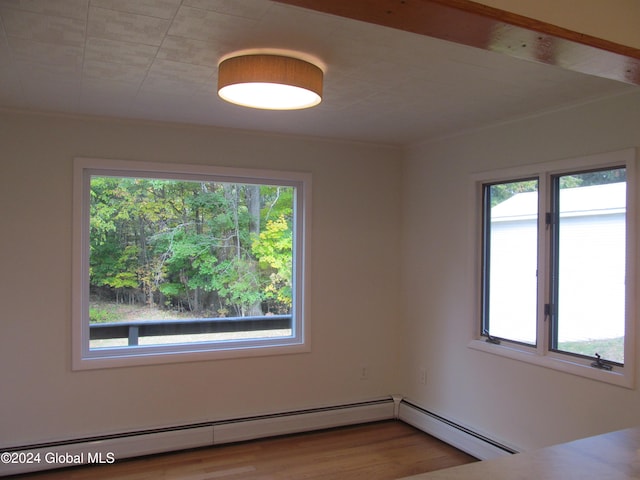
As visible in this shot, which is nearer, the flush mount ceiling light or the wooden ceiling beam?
the wooden ceiling beam

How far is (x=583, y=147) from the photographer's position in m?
2.93

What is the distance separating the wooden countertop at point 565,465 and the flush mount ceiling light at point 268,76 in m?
1.65

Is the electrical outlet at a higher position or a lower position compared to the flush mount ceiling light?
lower

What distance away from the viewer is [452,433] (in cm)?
376

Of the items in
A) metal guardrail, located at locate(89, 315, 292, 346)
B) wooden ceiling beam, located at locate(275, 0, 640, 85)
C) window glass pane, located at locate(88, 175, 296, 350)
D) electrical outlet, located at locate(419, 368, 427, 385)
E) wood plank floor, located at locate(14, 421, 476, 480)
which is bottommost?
wood plank floor, located at locate(14, 421, 476, 480)

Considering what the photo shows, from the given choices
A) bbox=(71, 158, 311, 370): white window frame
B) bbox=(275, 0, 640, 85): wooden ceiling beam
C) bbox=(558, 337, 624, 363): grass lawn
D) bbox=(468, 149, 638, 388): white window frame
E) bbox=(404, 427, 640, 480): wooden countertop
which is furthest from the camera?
bbox=(71, 158, 311, 370): white window frame

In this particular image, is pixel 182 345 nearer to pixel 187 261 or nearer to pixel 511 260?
pixel 187 261

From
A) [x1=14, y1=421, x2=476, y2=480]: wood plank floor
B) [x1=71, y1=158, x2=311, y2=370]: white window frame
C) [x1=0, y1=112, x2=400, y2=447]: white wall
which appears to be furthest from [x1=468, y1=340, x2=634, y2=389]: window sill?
[x1=71, y1=158, x2=311, y2=370]: white window frame

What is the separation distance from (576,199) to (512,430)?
5.08 feet

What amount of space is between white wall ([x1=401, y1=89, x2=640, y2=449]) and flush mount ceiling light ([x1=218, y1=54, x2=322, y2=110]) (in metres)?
1.60

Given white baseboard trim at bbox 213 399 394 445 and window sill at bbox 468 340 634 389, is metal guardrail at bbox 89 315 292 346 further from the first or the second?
window sill at bbox 468 340 634 389

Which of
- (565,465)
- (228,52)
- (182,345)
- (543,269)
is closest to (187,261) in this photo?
(182,345)

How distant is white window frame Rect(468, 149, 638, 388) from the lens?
2676mm

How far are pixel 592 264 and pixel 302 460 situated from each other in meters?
2.27
